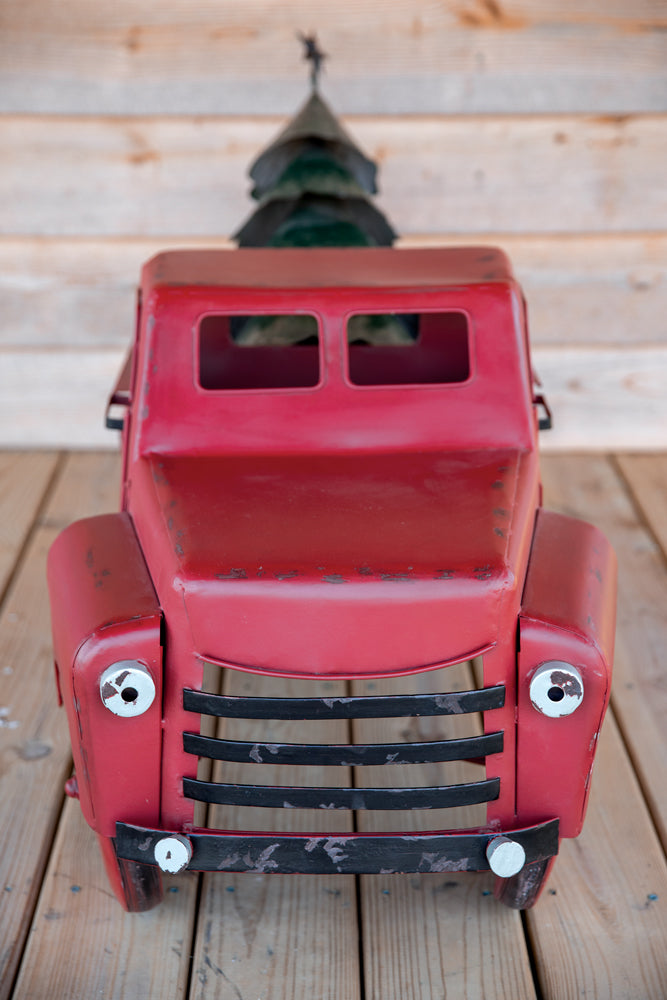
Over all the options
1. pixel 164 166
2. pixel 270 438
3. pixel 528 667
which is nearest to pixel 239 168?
pixel 164 166

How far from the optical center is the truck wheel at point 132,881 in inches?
46.0

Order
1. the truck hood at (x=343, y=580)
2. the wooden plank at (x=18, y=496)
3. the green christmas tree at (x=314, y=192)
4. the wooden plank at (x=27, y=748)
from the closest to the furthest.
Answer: the truck hood at (x=343, y=580), the wooden plank at (x=27, y=748), the green christmas tree at (x=314, y=192), the wooden plank at (x=18, y=496)

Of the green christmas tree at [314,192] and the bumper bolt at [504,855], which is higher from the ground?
the green christmas tree at [314,192]

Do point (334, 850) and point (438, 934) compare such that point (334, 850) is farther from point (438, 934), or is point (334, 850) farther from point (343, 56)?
point (343, 56)

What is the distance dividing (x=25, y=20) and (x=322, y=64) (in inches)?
26.9

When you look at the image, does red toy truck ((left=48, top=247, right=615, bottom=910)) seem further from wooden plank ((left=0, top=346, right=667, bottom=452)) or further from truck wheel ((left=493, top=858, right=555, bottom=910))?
wooden plank ((left=0, top=346, right=667, bottom=452))

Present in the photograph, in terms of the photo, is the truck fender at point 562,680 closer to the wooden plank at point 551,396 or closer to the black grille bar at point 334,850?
the black grille bar at point 334,850

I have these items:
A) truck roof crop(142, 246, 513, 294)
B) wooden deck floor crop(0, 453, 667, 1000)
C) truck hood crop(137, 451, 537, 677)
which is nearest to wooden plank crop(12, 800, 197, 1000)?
wooden deck floor crop(0, 453, 667, 1000)

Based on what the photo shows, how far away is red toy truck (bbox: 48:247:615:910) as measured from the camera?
104 cm

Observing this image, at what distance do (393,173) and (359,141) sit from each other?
0.11 metres

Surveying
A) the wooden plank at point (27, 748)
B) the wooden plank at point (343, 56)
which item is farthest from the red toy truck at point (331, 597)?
the wooden plank at point (343, 56)

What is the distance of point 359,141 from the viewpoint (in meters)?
2.30

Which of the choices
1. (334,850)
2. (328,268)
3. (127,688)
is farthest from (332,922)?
(328,268)

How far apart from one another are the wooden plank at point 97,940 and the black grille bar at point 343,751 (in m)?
0.32
